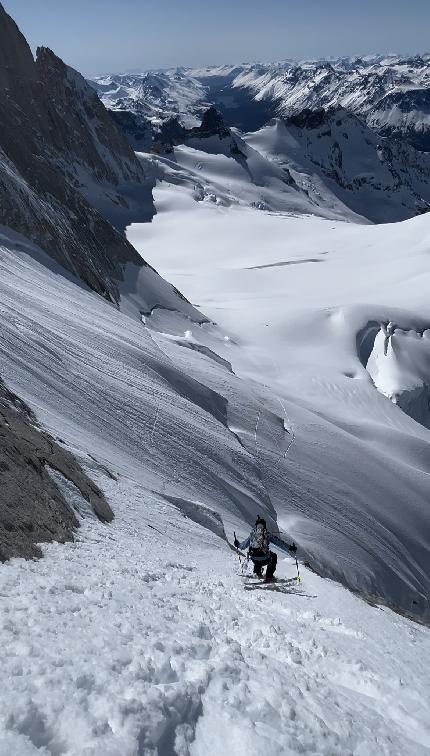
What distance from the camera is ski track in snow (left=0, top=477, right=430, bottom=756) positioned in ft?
16.5

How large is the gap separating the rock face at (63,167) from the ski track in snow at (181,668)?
26927 millimetres

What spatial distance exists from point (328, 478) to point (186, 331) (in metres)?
18.2

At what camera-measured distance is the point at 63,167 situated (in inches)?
2781

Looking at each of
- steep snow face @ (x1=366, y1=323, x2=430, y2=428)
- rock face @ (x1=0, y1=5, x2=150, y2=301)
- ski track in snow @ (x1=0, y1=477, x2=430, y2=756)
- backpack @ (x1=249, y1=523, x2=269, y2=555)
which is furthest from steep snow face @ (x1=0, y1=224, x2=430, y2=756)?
rock face @ (x1=0, y1=5, x2=150, y2=301)

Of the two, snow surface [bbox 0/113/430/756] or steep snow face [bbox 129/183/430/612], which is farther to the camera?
steep snow face [bbox 129/183/430/612]

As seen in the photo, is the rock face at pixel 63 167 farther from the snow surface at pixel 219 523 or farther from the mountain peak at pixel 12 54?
the snow surface at pixel 219 523

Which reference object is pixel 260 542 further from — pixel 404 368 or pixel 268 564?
pixel 404 368

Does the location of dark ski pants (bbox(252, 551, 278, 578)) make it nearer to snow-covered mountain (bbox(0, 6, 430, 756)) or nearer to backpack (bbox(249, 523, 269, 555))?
backpack (bbox(249, 523, 269, 555))

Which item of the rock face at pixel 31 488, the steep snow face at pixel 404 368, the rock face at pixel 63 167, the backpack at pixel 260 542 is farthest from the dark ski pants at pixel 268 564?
the steep snow face at pixel 404 368

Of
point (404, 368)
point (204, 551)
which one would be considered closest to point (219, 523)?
point (204, 551)

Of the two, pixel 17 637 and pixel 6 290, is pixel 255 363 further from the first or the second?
pixel 17 637

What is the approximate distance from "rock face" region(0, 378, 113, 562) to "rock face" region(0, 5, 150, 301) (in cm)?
2219

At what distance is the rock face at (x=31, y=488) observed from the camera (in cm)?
839

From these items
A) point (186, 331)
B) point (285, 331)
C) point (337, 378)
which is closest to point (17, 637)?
point (186, 331)
